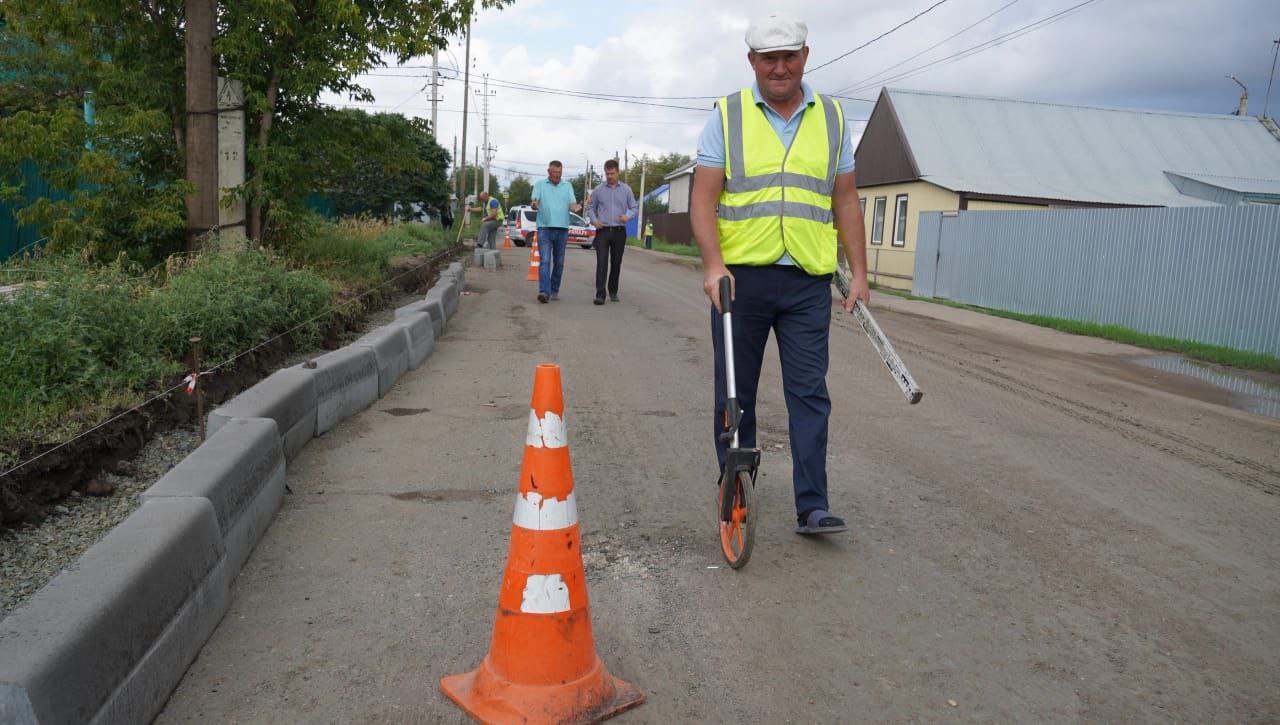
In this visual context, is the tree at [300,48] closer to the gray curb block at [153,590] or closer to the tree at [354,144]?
the tree at [354,144]

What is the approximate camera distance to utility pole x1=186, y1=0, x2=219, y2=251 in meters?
9.30

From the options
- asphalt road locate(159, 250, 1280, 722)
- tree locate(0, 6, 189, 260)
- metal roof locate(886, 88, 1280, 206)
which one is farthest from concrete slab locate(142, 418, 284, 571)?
metal roof locate(886, 88, 1280, 206)

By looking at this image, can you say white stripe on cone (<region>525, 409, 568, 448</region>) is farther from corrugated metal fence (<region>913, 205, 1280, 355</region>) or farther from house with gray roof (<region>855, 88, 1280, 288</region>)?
house with gray roof (<region>855, 88, 1280, 288</region>)

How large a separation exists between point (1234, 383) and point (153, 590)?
1023cm

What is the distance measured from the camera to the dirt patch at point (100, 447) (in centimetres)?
384

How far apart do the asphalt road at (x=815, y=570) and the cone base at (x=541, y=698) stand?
0.05 meters

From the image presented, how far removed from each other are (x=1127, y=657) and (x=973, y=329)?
11540mm

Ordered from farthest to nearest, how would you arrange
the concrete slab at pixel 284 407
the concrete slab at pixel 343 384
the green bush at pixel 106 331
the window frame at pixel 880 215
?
the window frame at pixel 880 215 → the concrete slab at pixel 343 384 → the green bush at pixel 106 331 → the concrete slab at pixel 284 407

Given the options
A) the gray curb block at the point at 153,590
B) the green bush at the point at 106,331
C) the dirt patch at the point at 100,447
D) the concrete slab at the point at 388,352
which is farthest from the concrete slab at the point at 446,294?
the gray curb block at the point at 153,590

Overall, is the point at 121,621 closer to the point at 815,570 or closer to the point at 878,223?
the point at 815,570

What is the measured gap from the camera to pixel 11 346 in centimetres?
479

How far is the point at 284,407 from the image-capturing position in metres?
4.85

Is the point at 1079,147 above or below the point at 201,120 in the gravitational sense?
above

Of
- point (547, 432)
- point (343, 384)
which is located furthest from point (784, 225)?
point (343, 384)
